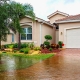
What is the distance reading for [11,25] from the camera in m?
12.7

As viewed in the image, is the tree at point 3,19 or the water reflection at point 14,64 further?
the tree at point 3,19

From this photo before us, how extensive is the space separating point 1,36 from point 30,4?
466 inches

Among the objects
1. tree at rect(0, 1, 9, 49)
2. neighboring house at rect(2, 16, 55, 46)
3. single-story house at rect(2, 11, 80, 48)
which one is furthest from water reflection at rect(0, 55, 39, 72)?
neighboring house at rect(2, 16, 55, 46)

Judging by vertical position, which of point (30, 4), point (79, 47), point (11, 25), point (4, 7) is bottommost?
point (79, 47)

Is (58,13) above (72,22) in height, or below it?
above

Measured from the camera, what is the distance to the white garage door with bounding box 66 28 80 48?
22.9 m

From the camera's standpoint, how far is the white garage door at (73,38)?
22.9 metres

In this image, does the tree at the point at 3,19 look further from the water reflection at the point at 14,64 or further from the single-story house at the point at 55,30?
the single-story house at the point at 55,30

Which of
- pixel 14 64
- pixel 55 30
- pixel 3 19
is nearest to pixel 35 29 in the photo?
pixel 55 30

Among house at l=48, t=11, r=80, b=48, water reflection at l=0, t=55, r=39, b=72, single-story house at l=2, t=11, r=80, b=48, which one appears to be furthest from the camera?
single-story house at l=2, t=11, r=80, b=48

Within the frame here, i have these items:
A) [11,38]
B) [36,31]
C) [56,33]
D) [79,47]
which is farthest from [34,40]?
[11,38]

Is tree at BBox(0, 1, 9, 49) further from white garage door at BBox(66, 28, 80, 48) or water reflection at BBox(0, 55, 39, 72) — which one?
white garage door at BBox(66, 28, 80, 48)

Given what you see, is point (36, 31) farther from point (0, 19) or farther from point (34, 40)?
point (0, 19)

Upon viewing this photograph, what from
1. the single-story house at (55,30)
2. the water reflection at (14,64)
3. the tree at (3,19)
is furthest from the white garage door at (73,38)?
the tree at (3,19)
